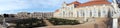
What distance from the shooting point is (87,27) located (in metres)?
8.62

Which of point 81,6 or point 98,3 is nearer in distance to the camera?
point 98,3

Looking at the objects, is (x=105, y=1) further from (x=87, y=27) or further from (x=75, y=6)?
(x=87, y=27)

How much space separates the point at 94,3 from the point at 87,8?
110 centimetres

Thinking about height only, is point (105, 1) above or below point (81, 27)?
above

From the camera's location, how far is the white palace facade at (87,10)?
16.9 metres

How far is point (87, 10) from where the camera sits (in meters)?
18.8

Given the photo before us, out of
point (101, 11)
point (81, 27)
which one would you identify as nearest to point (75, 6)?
point (101, 11)

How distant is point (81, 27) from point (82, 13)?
949 centimetres

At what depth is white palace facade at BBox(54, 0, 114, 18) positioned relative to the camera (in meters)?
16.9

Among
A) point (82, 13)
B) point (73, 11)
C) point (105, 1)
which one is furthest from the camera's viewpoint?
point (73, 11)

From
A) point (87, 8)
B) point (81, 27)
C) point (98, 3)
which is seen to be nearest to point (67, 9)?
point (87, 8)

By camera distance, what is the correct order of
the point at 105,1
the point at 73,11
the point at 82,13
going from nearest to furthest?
1. the point at 105,1
2. the point at 82,13
3. the point at 73,11

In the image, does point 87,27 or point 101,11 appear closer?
point 87,27

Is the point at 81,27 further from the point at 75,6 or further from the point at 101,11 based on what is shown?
the point at 75,6
